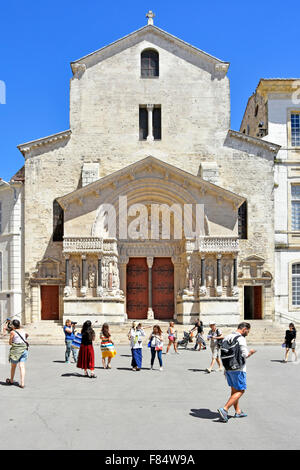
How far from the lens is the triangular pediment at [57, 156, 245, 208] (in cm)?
2588

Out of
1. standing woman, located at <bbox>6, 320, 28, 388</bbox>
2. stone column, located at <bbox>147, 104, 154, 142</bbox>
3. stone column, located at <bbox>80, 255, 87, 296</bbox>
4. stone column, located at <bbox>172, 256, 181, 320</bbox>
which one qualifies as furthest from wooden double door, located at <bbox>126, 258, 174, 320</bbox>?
standing woman, located at <bbox>6, 320, 28, 388</bbox>

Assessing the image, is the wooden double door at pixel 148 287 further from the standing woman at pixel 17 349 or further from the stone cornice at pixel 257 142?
the standing woman at pixel 17 349

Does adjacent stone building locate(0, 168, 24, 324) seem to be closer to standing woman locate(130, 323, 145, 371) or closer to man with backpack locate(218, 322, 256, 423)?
standing woman locate(130, 323, 145, 371)

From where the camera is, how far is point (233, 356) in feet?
29.7

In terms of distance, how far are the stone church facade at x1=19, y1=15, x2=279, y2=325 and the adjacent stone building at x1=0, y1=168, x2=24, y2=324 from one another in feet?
2.67

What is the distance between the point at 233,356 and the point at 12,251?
71.2 feet

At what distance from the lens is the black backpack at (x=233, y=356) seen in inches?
355

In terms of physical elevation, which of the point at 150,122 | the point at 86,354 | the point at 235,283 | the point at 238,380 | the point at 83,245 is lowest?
the point at 86,354

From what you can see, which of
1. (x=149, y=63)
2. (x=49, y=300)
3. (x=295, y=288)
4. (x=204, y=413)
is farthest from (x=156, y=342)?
(x=149, y=63)

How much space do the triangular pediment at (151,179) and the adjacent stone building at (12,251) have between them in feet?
14.2

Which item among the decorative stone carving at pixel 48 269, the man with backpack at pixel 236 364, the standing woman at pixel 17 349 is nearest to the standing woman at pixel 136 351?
the standing woman at pixel 17 349

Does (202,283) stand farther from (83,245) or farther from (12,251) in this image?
(12,251)

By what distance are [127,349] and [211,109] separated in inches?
606
